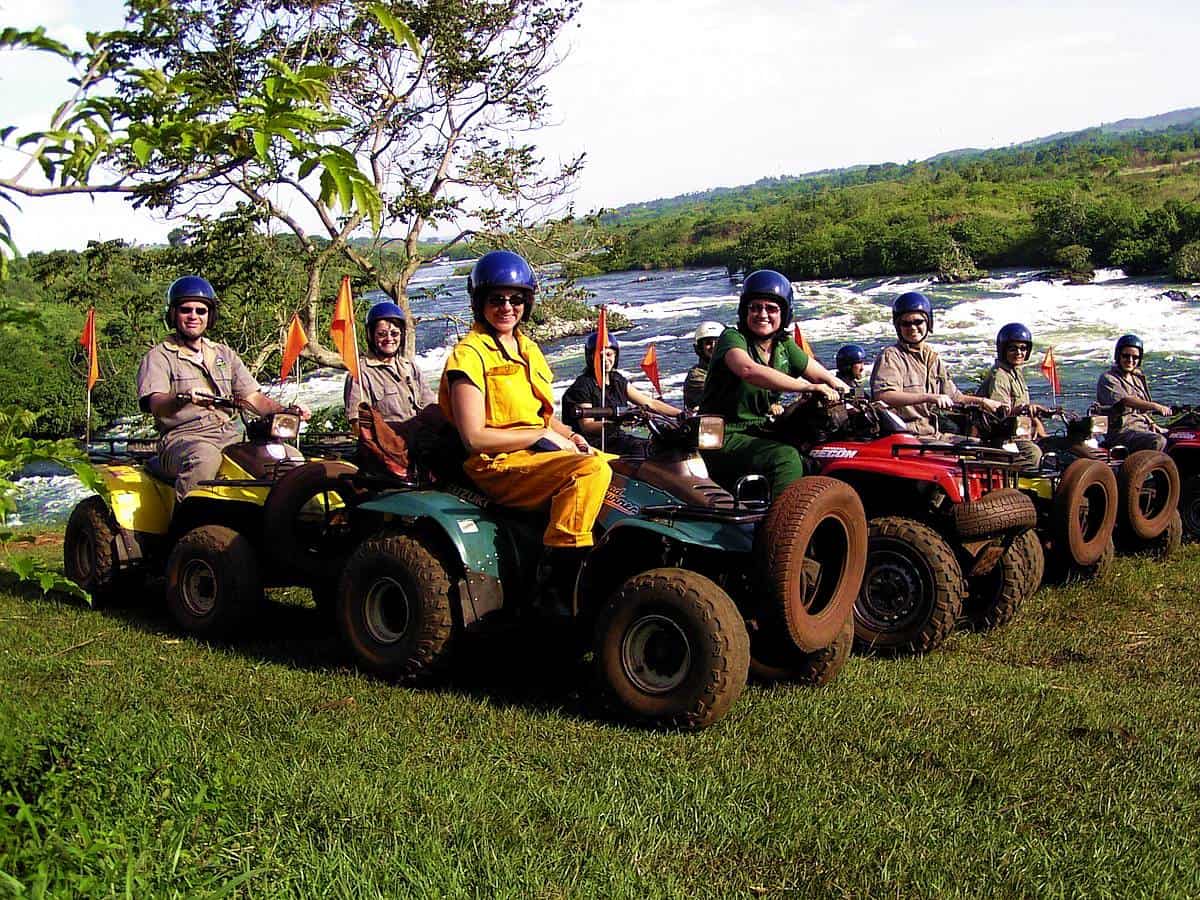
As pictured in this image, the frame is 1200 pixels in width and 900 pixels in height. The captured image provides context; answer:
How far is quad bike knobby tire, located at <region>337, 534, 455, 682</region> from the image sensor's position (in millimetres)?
5660

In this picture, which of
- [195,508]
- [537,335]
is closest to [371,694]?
[195,508]

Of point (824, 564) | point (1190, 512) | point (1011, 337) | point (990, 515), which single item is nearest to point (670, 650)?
point (824, 564)

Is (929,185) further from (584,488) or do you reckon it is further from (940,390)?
(584,488)

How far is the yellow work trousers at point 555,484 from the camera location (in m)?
5.36

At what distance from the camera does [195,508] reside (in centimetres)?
762

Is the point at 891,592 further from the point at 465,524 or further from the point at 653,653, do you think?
the point at 465,524

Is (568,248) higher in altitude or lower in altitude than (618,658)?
higher

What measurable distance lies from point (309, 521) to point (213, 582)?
0.73 m

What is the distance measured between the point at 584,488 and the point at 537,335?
61.9 feet

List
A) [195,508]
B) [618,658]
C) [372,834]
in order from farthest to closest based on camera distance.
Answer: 1. [195,508]
2. [618,658]
3. [372,834]

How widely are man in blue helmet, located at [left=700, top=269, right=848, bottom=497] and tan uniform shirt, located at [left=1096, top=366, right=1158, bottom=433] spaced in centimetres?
527

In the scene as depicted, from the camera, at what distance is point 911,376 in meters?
8.60

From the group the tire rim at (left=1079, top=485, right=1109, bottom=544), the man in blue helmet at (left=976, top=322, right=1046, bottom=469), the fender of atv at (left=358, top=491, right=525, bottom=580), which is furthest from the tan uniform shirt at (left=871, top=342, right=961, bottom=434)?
the fender of atv at (left=358, top=491, right=525, bottom=580)

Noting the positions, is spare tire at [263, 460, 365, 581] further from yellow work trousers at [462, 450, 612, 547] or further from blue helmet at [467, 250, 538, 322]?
blue helmet at [467, 250, 538, 322]
